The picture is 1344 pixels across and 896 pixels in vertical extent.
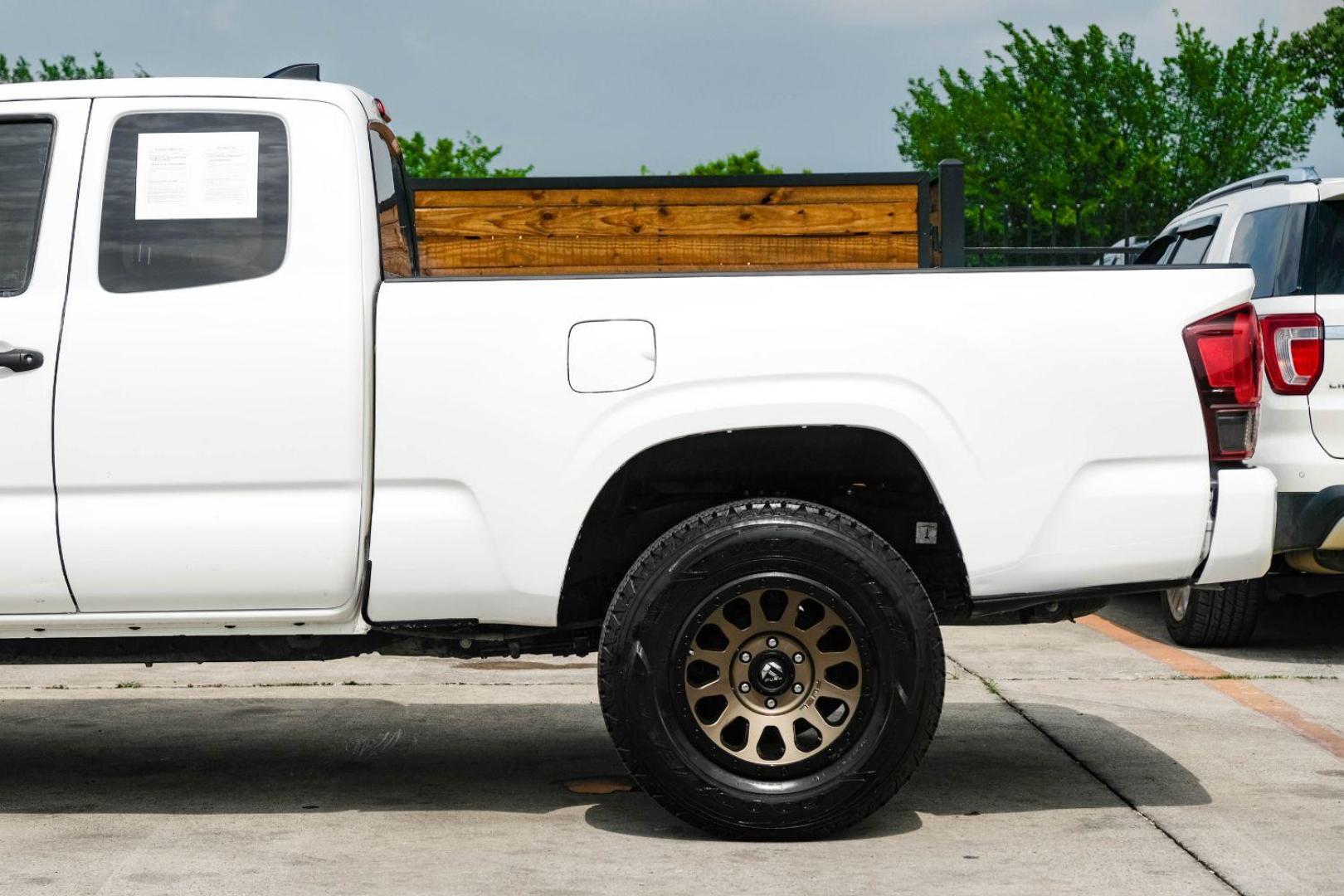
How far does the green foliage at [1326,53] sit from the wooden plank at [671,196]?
3372 cm

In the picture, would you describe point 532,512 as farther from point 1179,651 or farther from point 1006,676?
point 1179,651

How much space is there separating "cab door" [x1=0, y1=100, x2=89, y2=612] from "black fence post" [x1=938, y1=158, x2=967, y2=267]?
5.06m

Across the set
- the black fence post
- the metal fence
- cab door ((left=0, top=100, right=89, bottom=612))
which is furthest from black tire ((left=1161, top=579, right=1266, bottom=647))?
cab door ((left=0, top=100, right=89, bottom=612))

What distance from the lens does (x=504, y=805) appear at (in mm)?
5492

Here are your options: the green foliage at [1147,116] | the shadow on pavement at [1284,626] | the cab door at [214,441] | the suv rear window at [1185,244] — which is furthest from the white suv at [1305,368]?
the green foliage at [1147,116]

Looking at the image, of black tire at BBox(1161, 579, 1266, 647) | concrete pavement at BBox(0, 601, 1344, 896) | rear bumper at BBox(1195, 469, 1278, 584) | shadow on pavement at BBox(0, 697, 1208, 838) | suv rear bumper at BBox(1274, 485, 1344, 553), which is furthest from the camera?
black tire at BBox(1161, 579, 1266, 647)

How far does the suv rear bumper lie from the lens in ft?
24.3

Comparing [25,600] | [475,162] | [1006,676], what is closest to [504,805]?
[25,600]

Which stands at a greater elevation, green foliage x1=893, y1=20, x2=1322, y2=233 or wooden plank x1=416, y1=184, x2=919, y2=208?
green foliage x1=893, y1=20, x2=1322, y2=233

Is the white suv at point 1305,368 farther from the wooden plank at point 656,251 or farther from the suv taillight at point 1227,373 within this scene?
the suv taillight at point 1227,373

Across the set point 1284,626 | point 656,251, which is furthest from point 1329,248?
point 656,251

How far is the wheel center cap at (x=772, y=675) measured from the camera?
496 centimetres

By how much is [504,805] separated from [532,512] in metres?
1.07

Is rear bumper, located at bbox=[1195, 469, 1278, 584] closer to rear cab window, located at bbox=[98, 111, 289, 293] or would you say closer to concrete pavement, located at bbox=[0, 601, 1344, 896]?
concrete pavement, located at bbox=[0, 601, 1344, 896]
